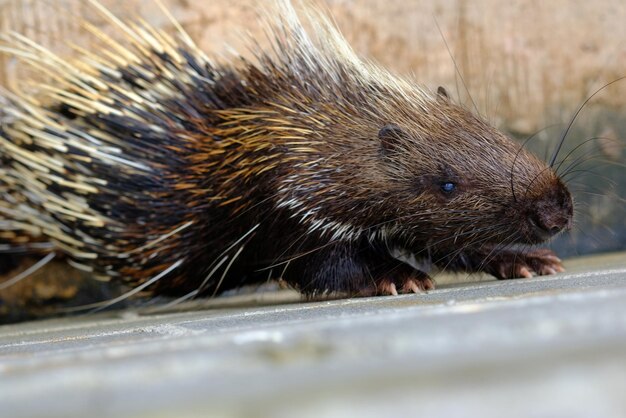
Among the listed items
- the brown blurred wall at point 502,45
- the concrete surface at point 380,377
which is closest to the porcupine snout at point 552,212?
the brown blurred wall at point 502,45

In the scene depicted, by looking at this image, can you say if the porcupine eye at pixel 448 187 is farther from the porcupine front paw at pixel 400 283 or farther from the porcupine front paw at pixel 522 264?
the porcupine front paw at pixel 522 264

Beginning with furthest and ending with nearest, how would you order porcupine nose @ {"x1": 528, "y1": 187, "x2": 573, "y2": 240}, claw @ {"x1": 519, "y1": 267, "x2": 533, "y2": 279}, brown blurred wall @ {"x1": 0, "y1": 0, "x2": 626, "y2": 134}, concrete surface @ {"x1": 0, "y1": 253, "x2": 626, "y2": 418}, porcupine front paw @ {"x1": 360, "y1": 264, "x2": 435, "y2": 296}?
brown blurred wall @ {"x1": 0, "y1": 0, "x2": 626, "y2": 134}
claw @ {"x1": 519, "y1": 267, "x2": 533, "y2": 279}
porcupine front paw @ {"x1": 360, "y1": 264, "x2": 435, "y2": 296}
porcupine nose @ {"x1": 528, "y1": 187, "x2": 573, "y2": 240}
concrete surface @ {"x1": 0, "y1": 253, "x2": 626, "y2": 418}

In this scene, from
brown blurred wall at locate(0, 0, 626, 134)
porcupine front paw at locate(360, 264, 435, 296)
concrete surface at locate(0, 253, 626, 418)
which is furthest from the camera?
brown blurred wall at locate(0, 0, 626, 134)

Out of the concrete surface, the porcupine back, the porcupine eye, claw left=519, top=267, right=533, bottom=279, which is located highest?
the porcupine back

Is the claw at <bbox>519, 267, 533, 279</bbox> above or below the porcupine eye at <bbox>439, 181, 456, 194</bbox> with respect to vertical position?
below

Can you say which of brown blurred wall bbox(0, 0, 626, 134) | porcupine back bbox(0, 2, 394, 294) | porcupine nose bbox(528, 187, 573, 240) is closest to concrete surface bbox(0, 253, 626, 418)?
porcupine nose bbox(528, 187, 573, 240)

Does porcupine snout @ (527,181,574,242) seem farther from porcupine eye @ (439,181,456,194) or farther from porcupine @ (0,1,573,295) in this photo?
porcupine eye @ (439,181,456,194)
